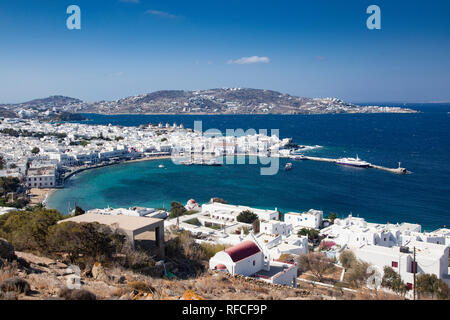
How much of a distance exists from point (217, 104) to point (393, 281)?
375 ft

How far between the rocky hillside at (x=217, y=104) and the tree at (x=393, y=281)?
100373 mm

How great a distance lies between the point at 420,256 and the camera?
8.48 m

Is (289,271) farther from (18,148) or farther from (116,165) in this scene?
(18,148)

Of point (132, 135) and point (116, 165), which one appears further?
point (132, 135)

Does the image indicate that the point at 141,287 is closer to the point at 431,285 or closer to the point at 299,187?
the point at 431,285

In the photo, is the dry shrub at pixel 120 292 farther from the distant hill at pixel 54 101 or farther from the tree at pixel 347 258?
the distant hill at pixel 54 101

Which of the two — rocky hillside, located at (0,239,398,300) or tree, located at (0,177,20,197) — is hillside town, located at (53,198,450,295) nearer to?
rocky hillside, located at (0,239,398,300)

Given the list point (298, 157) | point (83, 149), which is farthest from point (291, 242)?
point (83, 149)

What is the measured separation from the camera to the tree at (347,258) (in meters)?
9.25

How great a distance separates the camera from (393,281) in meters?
7.61

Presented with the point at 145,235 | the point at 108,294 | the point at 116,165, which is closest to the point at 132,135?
the point at 116,165

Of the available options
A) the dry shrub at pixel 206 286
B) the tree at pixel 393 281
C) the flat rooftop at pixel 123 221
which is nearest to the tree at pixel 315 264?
the tree at pixel 393 281

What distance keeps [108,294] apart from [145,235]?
3080mm

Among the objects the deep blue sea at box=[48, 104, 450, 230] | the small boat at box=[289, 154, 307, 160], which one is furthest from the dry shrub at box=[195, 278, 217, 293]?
the small boat at box=[289, 154, 307, 160]
